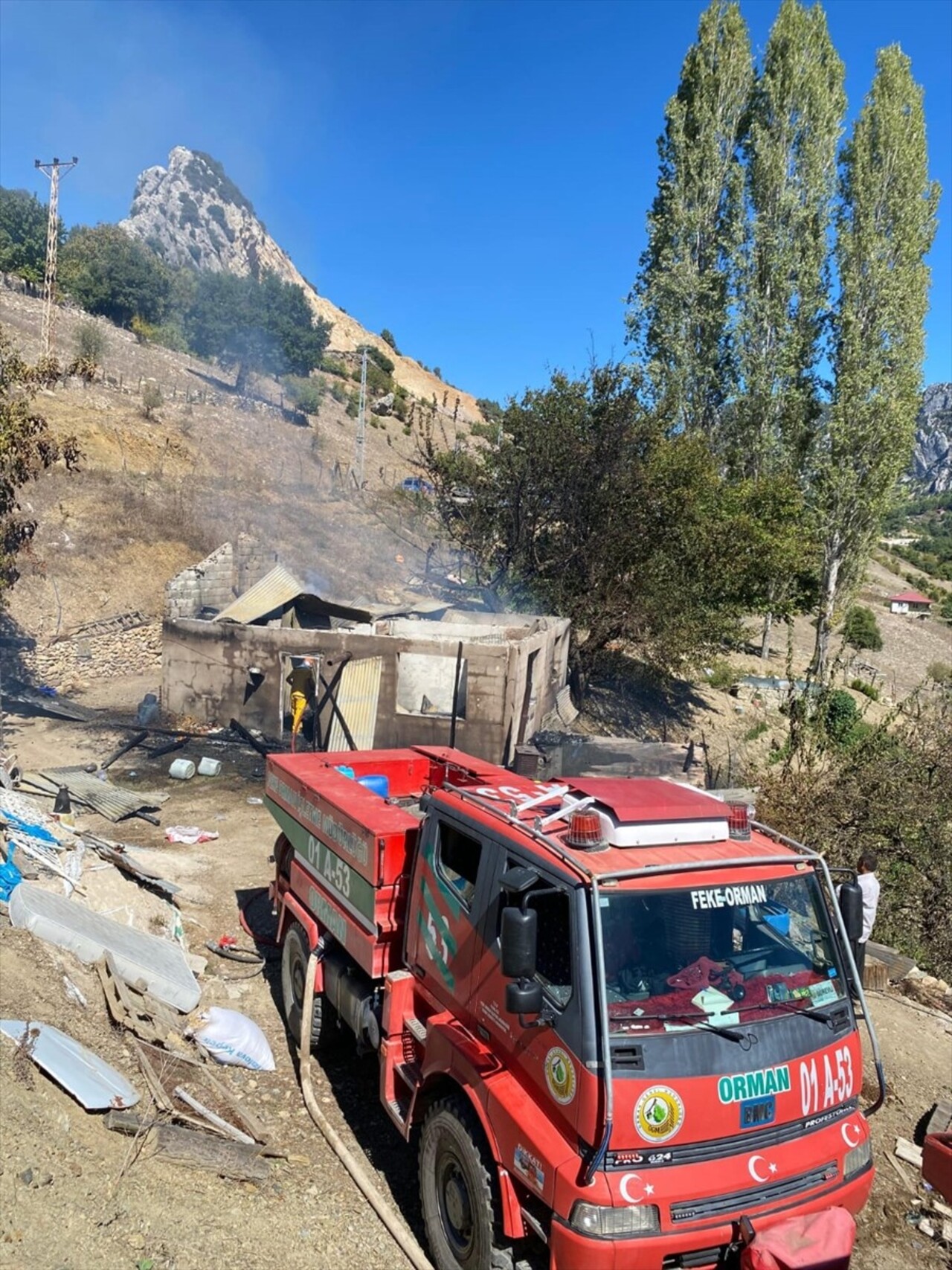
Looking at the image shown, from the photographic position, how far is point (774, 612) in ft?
86.8

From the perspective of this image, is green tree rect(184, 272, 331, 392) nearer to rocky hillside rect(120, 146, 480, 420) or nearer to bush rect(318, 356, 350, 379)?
bush rect(318, 356, 350, 379)

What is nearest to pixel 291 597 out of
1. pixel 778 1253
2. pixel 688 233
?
pixel 778 1253

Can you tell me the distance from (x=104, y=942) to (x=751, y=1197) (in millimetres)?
4988

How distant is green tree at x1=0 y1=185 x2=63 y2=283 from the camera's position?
48.5 metres

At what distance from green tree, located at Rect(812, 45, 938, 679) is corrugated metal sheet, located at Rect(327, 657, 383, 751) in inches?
662

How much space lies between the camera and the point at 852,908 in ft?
13.3

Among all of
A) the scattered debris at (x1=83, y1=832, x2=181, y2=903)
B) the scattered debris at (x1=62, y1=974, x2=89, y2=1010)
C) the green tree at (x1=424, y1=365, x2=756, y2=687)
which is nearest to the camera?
the scattered debris at (x1=62, y1=974, x2=89, y2=1010)

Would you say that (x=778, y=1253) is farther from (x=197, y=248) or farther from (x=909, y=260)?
(x=197, y=248)

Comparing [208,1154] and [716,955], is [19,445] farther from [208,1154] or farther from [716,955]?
[716,955]

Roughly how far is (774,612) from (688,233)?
42.7ft

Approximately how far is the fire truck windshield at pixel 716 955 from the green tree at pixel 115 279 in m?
54.0

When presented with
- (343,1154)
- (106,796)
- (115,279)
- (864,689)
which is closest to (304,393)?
(115,279)

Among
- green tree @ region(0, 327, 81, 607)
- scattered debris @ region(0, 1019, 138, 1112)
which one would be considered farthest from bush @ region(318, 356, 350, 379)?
scattered debris @ region(0, 1019, 138, 1112)

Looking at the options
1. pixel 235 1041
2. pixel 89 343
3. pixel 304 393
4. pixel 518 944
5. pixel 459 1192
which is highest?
pixel 304 393
